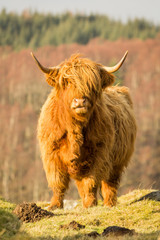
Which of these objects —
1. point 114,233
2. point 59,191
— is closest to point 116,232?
point 114,233

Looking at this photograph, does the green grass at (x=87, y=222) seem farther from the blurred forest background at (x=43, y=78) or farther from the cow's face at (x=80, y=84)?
the blurred forest background at (x=43, y=78)

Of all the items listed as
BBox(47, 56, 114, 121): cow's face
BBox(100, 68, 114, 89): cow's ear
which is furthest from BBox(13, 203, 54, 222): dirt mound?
BBox(100, 68, 114, 89): cow's ear

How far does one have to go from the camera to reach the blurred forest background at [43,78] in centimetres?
4103

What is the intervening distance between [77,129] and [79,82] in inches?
28.2

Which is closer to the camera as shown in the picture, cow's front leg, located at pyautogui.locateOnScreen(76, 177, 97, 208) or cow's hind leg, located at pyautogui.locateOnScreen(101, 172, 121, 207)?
cow's front leg, located at pyautogui.locateOnScreen(76, 177, 97, 208)

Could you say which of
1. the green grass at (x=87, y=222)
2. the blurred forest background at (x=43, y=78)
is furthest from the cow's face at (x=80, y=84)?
the blurred forest background at (x=43, y=78)

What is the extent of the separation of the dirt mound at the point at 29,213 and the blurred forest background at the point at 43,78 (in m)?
16.7

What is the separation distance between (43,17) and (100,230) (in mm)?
91135

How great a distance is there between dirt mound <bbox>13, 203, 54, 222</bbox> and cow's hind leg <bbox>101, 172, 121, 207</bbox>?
2.22 m

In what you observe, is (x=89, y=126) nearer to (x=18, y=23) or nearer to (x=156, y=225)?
(x=156, y=225)

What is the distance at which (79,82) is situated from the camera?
19.2 feet

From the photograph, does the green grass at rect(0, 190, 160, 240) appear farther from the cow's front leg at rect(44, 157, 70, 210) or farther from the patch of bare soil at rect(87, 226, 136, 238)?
the cow's front leg at rect(44, 157, 70, 210)

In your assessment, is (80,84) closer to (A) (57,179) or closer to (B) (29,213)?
(A) (57,179)

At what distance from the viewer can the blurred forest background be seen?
135 feet
